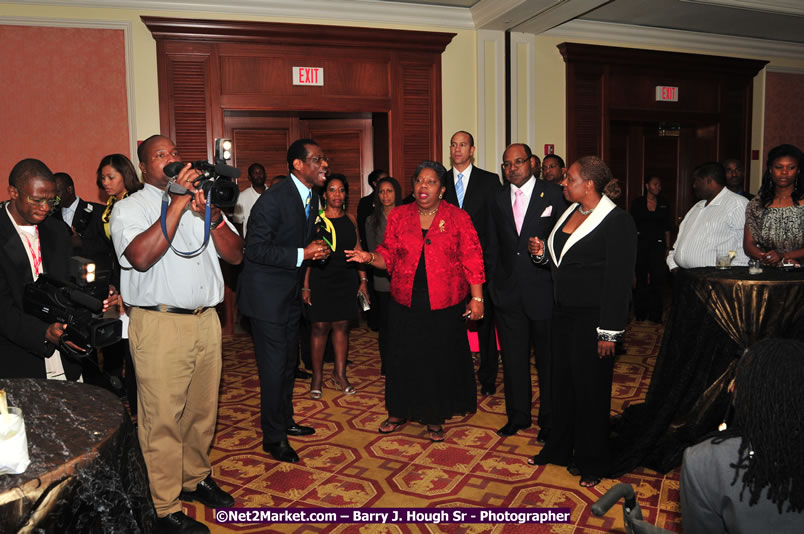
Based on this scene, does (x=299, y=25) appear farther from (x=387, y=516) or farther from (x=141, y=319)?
(x=387, y=516)

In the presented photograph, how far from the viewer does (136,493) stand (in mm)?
1771

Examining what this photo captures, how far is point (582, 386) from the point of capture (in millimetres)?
3191

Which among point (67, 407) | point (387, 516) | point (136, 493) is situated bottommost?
point (387, 516)

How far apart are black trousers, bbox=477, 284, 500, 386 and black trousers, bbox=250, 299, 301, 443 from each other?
5.56ft

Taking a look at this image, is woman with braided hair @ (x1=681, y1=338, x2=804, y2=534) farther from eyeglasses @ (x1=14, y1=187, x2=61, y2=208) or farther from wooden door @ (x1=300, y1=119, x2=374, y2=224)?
wooden door @ (x1=300, y1=119, x2=374, y2=224)

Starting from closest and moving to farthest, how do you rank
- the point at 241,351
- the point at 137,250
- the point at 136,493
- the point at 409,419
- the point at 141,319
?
the point at 136,493
the point at 137,250
the point at 141,319
the point at 409,419
the point at 241,351

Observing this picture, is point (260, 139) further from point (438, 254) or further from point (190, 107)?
point (438, 254)

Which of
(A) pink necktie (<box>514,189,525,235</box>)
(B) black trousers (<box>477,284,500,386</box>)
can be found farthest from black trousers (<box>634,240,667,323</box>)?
(A) pink necktie (<box>514,189,525,235</box>)

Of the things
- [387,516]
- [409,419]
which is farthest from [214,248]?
[409,419]

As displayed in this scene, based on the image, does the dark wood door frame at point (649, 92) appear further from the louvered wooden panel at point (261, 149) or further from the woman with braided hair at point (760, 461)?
the woman with braided hair at point (760, 461)

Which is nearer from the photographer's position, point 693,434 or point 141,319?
point 141,319

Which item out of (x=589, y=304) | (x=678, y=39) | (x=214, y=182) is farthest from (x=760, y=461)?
(x=678, y=39)

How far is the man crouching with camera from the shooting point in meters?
2.56

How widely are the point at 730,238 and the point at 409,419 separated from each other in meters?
2.60
